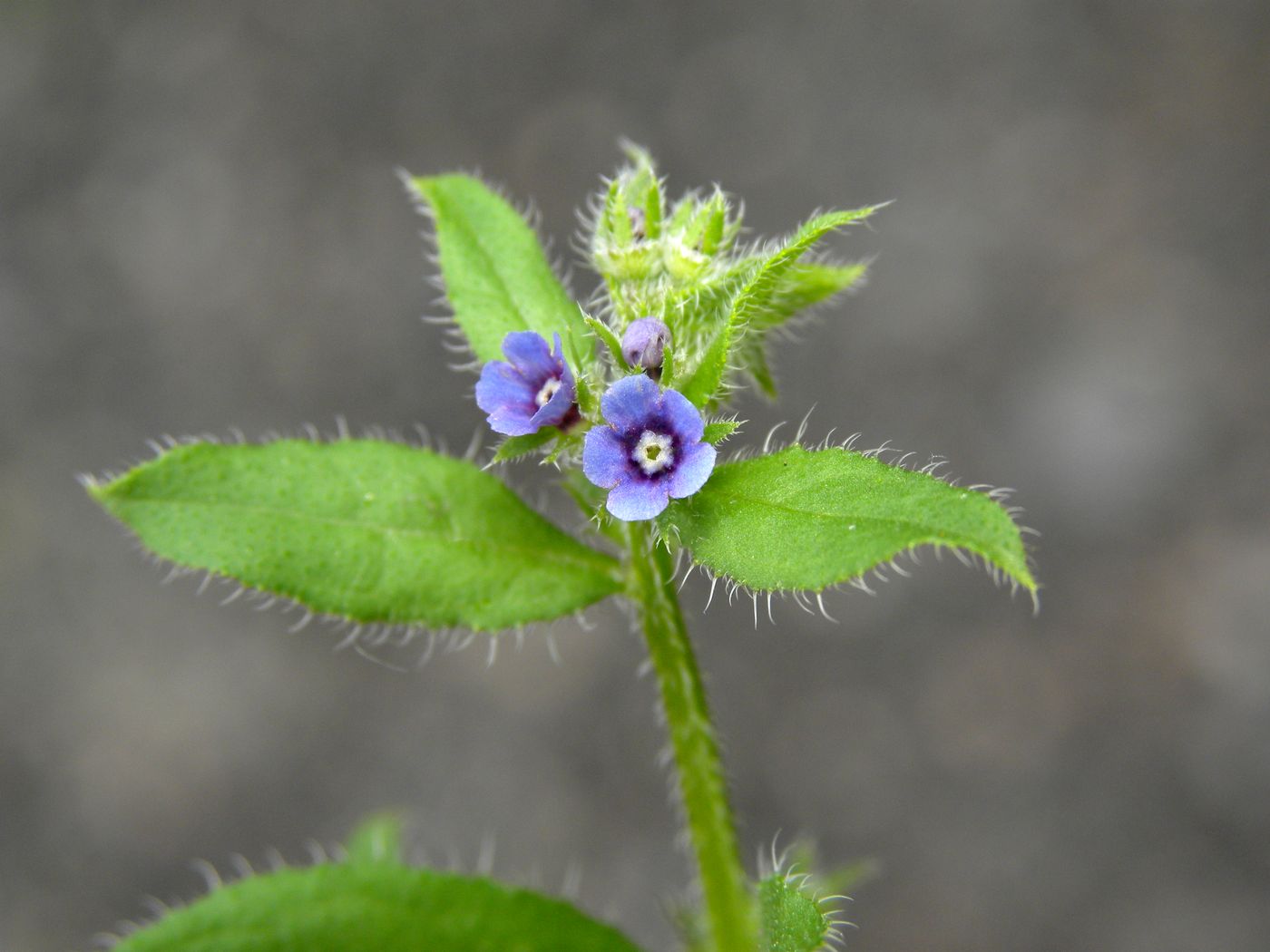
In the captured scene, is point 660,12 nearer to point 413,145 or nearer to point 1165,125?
point 413,145

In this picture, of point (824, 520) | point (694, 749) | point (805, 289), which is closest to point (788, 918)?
point (694, 749)

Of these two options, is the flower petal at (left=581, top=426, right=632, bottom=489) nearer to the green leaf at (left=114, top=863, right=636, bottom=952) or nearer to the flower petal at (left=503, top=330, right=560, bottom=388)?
the flower petal at (left=503, top=330, right=560, bottom=388)

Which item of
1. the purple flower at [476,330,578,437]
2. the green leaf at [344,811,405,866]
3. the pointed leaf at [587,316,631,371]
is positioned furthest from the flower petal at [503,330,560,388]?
the green leaf at [344,811,405,866]

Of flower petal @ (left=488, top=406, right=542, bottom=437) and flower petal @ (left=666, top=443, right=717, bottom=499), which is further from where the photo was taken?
flower petal @ (left=488, top=406, right=542, bottom=437)

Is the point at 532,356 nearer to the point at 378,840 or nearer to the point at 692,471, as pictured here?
the point at 692,471

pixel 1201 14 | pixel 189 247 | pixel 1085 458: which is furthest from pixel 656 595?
pixel 1201 14

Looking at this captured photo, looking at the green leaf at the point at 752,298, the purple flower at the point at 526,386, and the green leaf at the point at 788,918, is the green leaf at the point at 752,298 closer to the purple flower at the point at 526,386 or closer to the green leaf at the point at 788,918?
the purple flower at the point at 526,386
